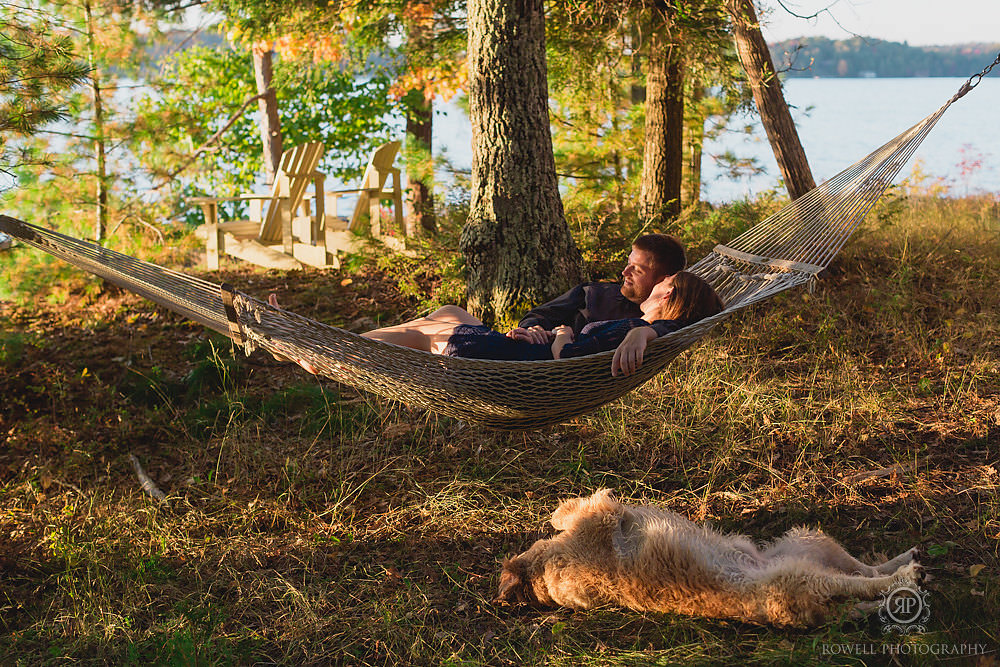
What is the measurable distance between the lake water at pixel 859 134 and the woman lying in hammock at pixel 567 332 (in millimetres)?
1400

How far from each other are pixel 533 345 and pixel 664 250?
53 centimetres

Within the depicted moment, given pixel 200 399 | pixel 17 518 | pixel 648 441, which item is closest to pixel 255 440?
pixel 200 399

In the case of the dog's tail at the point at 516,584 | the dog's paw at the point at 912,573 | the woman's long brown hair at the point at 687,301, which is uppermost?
the woman's long brown hair at the point at 687,301

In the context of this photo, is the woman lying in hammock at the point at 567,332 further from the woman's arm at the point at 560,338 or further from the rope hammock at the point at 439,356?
the rope hammock at the point at 439,356

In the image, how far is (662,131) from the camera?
15.4ft

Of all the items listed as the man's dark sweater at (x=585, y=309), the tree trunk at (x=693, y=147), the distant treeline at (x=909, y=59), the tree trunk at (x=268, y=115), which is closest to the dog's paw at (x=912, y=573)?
the man's dark sweater at (x=585, y=309)

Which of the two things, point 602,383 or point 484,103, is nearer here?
point 602,383

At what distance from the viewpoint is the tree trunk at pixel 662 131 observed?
15.1 feet

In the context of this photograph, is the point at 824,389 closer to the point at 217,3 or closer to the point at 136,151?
the point at 217,3

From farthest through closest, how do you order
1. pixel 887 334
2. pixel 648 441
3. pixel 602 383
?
1. pixel 887 334
2. pixel 648 441
3. pixel 602 383

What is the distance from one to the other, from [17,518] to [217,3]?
11.8ft

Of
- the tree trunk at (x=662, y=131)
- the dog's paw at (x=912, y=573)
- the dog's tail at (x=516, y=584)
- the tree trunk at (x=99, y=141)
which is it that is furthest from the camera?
the tree trunk at (x=99, y=141)

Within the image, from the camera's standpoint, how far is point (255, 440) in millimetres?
3412

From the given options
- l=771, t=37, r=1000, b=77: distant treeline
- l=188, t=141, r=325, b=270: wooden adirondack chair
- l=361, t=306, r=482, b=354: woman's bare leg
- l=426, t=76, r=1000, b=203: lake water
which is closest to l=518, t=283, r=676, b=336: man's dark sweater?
l=361, t=306, r=482, b=354: woman's bare leg
